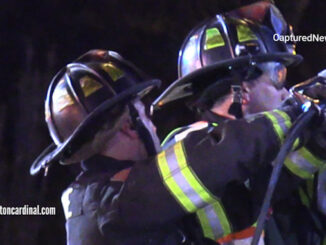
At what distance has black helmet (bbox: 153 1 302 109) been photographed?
2.38 meters

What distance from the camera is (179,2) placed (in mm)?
5395

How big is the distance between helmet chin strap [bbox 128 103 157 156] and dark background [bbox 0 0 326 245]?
293 centimetres

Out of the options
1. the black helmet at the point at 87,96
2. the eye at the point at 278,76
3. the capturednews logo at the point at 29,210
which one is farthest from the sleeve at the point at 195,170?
the capturednews logo at the point at 29,210

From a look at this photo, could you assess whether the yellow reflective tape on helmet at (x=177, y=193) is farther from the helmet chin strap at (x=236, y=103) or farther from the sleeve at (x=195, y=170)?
the helmet chin strap at (x=236, y=103)

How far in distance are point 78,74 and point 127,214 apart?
670 mm

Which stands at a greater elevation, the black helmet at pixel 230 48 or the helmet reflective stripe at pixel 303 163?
the black helmet at pixel 230 48

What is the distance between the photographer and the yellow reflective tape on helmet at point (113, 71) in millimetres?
2424

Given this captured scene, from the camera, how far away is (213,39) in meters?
2.54

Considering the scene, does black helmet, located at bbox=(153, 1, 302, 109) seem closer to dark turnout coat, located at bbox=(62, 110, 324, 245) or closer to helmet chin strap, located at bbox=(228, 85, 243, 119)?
helmet chin strap, located at bbox=(228, 85, 243, 119)

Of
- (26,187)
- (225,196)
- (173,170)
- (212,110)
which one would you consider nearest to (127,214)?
(173,170)

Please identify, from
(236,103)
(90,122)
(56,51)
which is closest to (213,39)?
(236,103)

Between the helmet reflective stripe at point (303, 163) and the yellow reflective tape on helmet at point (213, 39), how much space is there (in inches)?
20.9

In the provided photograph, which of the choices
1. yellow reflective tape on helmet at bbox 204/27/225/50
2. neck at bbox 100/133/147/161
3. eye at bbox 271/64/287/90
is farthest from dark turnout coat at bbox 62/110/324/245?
yellow reflective tape on helmet at bbox 204/27/225/50

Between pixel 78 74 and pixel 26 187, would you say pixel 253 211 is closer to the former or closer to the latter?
pixel 78 74
